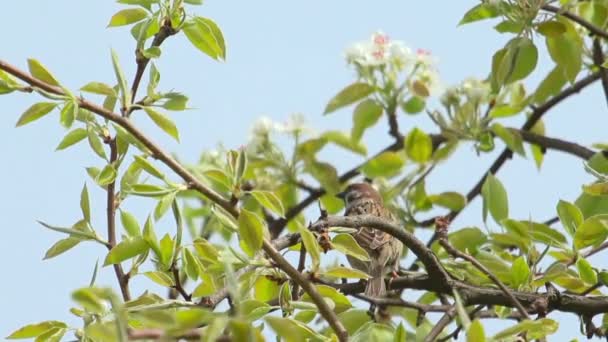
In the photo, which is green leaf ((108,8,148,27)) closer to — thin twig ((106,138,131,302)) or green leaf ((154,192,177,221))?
thin twig ((106,138,131,302))

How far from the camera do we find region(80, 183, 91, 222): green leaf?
2.69m

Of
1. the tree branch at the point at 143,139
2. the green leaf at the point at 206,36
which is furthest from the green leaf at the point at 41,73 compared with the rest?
the green leaf at the point at 206,36

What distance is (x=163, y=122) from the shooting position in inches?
99.8

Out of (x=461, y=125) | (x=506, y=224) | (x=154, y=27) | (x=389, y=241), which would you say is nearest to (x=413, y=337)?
(x=506, y=224)

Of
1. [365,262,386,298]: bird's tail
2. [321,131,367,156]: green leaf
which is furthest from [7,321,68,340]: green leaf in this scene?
[321,131,367,156]: green leaf

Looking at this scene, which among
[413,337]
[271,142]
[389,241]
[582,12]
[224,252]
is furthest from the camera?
[389,241]

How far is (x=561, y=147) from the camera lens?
417cm

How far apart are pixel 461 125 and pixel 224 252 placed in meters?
2.01

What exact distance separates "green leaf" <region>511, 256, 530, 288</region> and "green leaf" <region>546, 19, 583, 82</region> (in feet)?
2.44

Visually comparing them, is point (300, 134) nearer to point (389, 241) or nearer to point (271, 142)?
point (271, 142)

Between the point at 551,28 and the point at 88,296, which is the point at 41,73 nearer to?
the point at 88,296

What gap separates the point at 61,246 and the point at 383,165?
5.78 feet

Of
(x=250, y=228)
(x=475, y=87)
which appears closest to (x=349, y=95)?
(x=475, y=87)

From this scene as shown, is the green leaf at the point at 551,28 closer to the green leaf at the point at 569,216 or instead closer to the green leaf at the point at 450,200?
the green leaf at the point at 569,216
